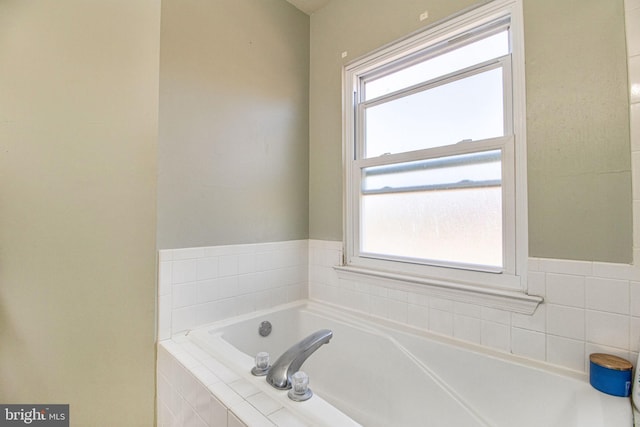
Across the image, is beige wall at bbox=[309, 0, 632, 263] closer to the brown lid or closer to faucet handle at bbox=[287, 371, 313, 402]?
the brown lid

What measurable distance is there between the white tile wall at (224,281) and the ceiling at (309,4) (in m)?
1.78

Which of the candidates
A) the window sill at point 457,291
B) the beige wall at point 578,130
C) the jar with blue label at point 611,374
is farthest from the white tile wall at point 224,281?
the jar with blue label at point 611,374

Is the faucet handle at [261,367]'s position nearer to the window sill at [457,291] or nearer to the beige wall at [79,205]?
the beige wall at [79,205]

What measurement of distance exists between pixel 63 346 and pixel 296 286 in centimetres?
130

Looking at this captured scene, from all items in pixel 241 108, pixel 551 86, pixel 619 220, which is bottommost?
pixel 619 220

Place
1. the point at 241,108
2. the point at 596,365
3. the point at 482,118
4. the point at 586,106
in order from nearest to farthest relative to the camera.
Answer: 1. the point at 596,365
2. the point at 586,106
3. the point at 482,118
4. the point at 241,108

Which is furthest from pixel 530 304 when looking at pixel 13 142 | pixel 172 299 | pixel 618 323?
pixel 13 142

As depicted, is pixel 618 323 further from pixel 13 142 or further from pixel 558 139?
pixel 13 142

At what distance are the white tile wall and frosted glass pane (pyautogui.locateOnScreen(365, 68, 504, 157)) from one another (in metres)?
0.98

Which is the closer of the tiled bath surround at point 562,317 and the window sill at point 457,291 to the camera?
the tiled bath surround at point 562,317

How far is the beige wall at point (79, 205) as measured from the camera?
4.15ft

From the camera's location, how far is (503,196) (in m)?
1.35

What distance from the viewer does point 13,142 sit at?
4.13 ft

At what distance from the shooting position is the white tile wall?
151 cm
